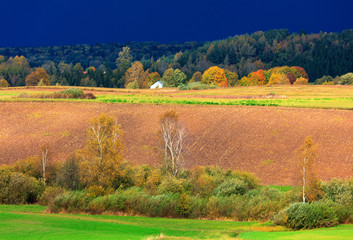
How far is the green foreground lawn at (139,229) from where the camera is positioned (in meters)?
23.3

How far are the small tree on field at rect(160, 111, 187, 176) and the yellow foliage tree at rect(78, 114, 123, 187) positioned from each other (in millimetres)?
4075

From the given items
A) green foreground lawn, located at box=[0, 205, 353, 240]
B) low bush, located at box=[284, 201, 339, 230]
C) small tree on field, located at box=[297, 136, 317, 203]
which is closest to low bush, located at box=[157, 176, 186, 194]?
green foreground lawn, located at box=[0, 205, 353, 240]

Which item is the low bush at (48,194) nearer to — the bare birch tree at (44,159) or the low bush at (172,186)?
the bare birch tree at (44,159)

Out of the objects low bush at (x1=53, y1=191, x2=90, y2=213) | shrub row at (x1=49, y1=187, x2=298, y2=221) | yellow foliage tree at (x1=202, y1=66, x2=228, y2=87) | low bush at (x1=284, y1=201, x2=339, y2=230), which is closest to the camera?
low bush at (x1=284, y1=201, x2=339, y2=230)

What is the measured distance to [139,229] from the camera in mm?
26953

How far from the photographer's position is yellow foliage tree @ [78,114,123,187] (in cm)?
3920

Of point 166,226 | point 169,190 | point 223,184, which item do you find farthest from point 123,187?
point 166,226

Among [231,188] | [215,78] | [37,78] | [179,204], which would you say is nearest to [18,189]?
[179,204]

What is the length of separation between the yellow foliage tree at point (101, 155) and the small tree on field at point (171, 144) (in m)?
4.08

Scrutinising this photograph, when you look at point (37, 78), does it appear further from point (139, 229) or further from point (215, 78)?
point (139, 229)

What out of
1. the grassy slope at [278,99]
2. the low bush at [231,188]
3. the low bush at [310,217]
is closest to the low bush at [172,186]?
the low bush at [231,188]

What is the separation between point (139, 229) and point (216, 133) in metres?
30.2

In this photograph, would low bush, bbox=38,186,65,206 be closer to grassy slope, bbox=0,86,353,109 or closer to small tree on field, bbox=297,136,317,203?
small tree on field, bbox=297,136,317,203

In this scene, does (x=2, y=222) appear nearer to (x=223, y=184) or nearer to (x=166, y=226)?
(x=166, y=226)
